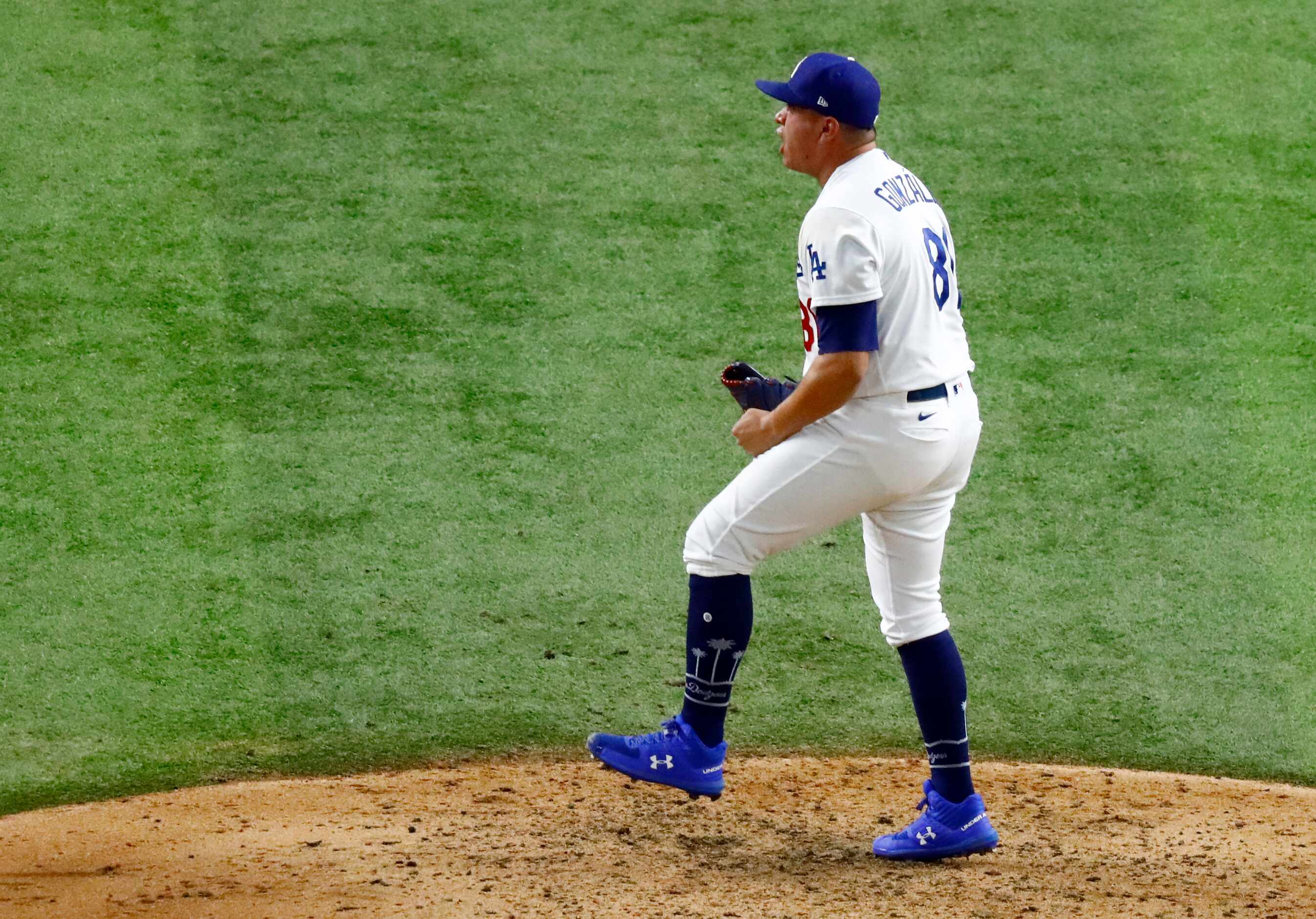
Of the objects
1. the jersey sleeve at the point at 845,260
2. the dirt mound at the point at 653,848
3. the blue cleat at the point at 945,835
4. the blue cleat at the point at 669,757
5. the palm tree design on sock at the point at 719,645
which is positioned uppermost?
the jersey sleeve at the point at 845,260

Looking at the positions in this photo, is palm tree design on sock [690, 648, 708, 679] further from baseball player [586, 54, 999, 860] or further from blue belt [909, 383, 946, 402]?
blue belt [909, 383, 946, 402]

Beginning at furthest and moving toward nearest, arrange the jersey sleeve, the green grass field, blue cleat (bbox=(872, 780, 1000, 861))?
1. the green grass field
2. blue cleat (bbox=(872, 780, 1000, 861))
3. the jersey sleeve

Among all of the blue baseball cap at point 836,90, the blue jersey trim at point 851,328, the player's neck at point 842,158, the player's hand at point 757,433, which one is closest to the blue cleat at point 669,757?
the player's hand at point 757,433

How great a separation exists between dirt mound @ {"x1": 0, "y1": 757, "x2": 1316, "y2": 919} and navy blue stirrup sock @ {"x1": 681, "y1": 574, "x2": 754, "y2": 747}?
0.35m

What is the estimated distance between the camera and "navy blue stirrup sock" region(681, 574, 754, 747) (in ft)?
11.8

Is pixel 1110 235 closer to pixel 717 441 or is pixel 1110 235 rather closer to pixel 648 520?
pixel 717 441

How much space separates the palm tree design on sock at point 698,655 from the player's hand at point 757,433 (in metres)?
0.47

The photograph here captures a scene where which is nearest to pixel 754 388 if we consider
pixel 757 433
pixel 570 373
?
pixel 757 433

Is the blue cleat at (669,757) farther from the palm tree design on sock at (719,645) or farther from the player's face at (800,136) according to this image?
the player's face at (800,136)

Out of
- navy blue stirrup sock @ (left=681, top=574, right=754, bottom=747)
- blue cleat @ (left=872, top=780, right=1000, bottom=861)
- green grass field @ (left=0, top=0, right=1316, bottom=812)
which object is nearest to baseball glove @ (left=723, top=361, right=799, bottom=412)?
navy blue stirrup sock @ (left=681, top=574, right=754, bottom=747)

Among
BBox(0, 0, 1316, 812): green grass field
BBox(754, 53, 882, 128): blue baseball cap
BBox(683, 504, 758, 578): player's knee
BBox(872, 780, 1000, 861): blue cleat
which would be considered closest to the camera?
BBox(754, 53, 882, 128): blue baseball cap

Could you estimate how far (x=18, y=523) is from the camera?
5.43 metres

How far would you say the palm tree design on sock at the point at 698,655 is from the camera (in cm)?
363

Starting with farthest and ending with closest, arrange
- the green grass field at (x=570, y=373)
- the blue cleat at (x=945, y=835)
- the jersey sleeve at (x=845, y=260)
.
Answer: the green grass field at (x=570, y=373)
the blue cleat at (x=945, y=835)
the jersey sleeve at (x=845, y=260)
